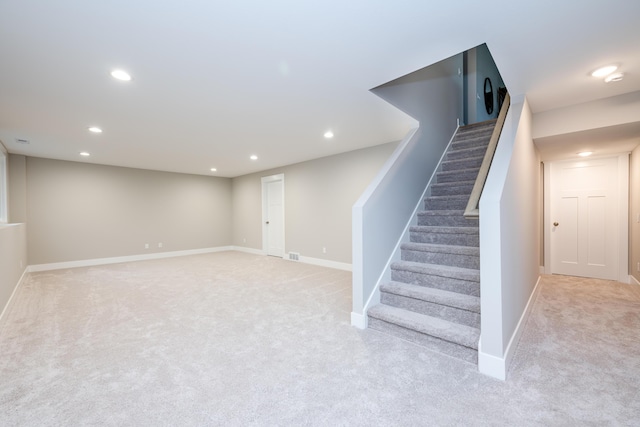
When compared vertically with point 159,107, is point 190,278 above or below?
below

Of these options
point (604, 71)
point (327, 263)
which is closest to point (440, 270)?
point (604, 71)

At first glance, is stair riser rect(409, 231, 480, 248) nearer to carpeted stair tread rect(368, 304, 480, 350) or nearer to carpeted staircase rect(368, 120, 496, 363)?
carpeted staircase rect(368, 120, 496, 363)

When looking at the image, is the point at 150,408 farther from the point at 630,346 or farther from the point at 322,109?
the point at 630,346

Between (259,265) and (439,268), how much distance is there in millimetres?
3982

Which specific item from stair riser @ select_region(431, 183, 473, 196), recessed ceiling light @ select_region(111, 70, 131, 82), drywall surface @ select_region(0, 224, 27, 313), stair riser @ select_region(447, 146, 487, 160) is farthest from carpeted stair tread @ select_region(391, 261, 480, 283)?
drywall surface @ select_region(0, 224, 27, 313)

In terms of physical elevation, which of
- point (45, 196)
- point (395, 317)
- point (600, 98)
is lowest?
point (395, 317)

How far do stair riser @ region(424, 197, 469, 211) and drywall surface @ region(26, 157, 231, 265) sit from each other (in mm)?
6113

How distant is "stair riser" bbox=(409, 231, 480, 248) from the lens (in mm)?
2896

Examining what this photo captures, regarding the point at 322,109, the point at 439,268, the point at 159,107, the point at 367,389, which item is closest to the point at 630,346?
the point at 439,268

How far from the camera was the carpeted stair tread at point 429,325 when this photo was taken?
211 cm

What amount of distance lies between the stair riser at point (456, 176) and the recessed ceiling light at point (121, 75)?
3848mm

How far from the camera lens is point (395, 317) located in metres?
2.50

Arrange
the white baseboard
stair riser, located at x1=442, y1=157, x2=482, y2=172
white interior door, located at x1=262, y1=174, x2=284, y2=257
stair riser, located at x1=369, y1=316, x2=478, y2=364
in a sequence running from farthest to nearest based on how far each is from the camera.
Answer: white interior door, located at x1=262, y1=174, x2=284, y2=257 < stair riser, located at x1=442, y1=157, x2=482, y2=172 < the white baseboard < stair riser, located at x1=369, y1=316, x2=478, y2=364

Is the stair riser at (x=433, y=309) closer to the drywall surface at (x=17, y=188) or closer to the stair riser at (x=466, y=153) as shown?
the stair riser at (x=466, y=153)
